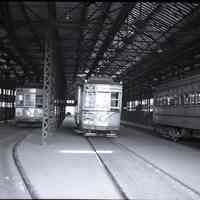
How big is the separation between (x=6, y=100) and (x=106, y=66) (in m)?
12.5

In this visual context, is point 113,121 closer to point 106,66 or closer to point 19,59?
point 19,59

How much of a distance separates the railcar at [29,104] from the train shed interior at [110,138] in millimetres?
820

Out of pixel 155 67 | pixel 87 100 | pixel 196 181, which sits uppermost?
pixel 155 67

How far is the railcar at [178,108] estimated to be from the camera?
1892 centimetres

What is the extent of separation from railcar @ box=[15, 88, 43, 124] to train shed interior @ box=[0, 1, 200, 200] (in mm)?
820

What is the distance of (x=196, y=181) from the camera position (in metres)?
9.76

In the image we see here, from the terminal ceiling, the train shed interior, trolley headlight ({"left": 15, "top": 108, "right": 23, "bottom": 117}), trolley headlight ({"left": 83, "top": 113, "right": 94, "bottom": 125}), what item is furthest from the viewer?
trolley headlight ({"left": 15, "top": 108, "right": 23, "bottom": 117})

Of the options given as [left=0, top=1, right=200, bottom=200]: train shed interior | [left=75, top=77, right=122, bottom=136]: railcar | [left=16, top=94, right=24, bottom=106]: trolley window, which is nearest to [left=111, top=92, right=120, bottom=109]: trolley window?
[left=75, top=77, right=122, bottom=136]: railcar

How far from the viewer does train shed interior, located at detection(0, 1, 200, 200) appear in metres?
8.94

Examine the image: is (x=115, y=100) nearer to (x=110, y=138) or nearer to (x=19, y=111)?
(x=110, y=138)

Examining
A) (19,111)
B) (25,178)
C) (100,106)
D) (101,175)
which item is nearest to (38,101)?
(19,111)

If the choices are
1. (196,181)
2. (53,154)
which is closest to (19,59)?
(53,154)

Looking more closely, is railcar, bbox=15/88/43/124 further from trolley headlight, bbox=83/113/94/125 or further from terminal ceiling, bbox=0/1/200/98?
trolley headlight, bbox=83/113/94/125

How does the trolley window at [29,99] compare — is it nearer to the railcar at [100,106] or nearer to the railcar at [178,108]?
the railcar at [100,106]
